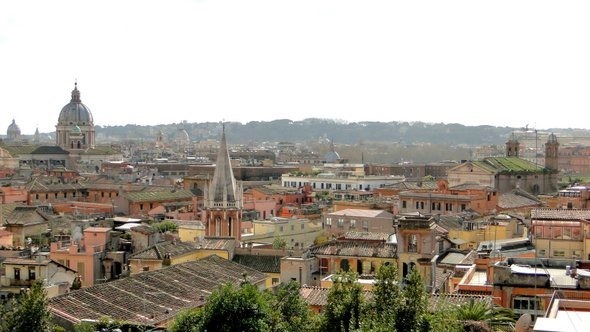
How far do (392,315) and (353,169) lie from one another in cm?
7827

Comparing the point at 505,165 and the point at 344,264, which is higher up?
the point at 505,165

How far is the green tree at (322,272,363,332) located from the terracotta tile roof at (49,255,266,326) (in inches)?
Answer: 194

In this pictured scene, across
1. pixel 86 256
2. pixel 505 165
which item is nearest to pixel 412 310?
pixel 86 256

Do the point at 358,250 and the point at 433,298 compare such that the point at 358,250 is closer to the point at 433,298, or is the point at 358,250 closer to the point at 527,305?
the point at 433,298

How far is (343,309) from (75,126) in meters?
→ 116

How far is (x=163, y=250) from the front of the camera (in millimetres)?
33625

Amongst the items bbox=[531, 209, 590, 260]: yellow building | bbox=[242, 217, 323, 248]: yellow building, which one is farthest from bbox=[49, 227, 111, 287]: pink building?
bbox=[531, 209, 590, 260]: yellow building

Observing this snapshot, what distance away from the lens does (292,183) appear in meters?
88.7

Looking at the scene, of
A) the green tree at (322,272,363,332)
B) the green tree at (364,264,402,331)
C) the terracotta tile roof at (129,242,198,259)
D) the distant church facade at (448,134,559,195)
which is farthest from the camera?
the distant church facade at (448,134,559,195)

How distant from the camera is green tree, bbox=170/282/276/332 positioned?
20453mm

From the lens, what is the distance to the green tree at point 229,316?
2045 cm

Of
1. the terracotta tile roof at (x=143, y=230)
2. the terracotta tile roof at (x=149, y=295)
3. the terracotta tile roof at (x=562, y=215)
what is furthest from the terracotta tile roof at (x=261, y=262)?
the terracotta tile roof at (x=562, y=215)

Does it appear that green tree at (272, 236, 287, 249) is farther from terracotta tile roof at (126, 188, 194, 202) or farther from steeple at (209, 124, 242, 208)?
terracotta tile roof at (126, 188, 194, 202)

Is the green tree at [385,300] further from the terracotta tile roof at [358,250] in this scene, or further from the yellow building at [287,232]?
the yellow building at [287,232]
